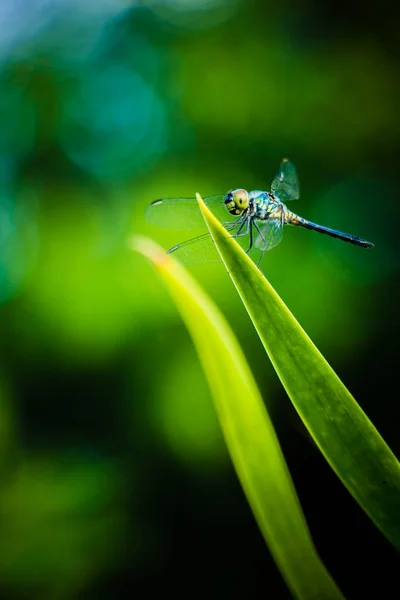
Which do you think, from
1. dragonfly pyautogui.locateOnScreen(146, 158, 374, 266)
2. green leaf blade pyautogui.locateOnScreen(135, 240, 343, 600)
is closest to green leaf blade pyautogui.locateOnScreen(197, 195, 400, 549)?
green leaf blade pyautogui.locateOnScreen(135, 240, 343, 600)

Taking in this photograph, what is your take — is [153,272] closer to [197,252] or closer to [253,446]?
[197,252]

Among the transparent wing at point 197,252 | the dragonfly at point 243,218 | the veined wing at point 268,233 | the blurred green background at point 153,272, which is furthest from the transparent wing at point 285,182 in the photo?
the blurred green background at point 153,272

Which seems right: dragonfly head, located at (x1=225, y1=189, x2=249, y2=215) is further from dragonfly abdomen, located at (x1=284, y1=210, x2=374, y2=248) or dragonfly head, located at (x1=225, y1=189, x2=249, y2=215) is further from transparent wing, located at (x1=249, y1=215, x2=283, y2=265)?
dragonfly abdomen, located at (x1=284, y1=210, x2=374, y2=248)

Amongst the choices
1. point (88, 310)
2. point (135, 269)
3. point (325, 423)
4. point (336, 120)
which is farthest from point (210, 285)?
point (325, 423)

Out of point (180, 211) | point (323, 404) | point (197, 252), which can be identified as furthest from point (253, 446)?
point (180, 211)

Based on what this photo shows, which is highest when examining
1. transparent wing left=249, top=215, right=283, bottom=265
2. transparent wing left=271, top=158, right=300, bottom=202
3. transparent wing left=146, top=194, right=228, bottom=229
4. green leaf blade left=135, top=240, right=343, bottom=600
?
transparent wing left=146, top=194, right=228, bottom=229

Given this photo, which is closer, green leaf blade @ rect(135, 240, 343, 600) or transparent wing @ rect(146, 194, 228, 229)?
green leaf blade @ rect(135, 240, 343, 600)

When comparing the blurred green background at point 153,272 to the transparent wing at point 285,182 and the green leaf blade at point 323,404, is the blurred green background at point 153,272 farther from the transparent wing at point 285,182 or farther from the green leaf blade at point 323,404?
the green leaf blade at point 323,404
